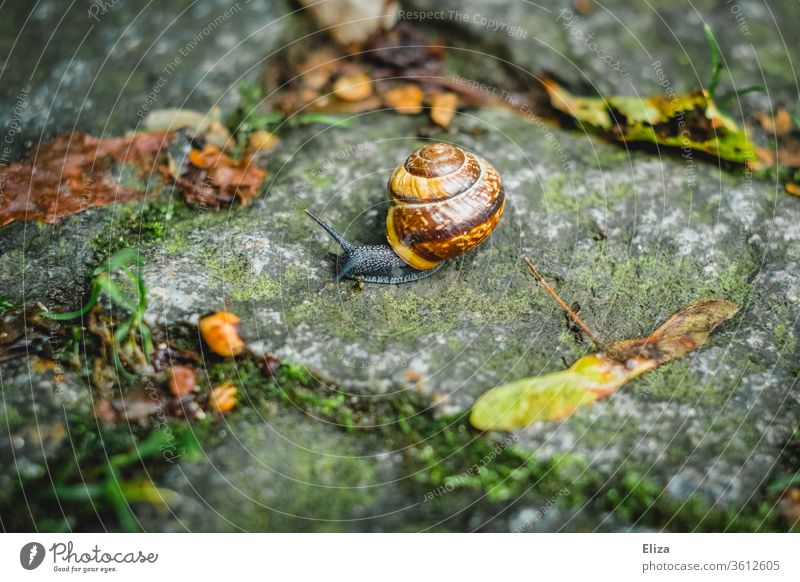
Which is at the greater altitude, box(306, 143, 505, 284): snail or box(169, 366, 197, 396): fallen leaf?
box(306, 143, 505, 284): snail

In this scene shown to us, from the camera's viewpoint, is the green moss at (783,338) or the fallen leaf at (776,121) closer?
the green moss at (783,338)

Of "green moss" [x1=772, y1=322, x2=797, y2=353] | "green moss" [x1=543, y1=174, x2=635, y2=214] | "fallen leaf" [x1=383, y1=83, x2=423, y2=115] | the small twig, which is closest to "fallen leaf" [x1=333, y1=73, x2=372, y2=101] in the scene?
"fallen leaf" [x1=383, y1=83, x2=423, y2=115]

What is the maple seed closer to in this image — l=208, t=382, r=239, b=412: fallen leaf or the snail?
the snail

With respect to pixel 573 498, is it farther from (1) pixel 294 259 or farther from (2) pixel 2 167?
(2) pixel 2 167

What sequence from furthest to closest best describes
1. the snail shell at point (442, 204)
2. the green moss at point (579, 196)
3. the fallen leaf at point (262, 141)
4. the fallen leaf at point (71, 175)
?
the fallen leaf at point (262, 141) < the green moss at point (579, 196) < the fallen leaf at point (71, 175) < the snail shell at point (442, 204)

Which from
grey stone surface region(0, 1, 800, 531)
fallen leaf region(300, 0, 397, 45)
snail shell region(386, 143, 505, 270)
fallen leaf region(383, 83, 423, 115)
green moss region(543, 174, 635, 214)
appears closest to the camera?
grey stone surface region(0, 1, 800, 531)

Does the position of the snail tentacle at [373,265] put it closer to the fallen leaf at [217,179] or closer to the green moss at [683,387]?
the fallen leaf at [217,179]

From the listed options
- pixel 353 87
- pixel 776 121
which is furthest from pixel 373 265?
pixel 776 121
